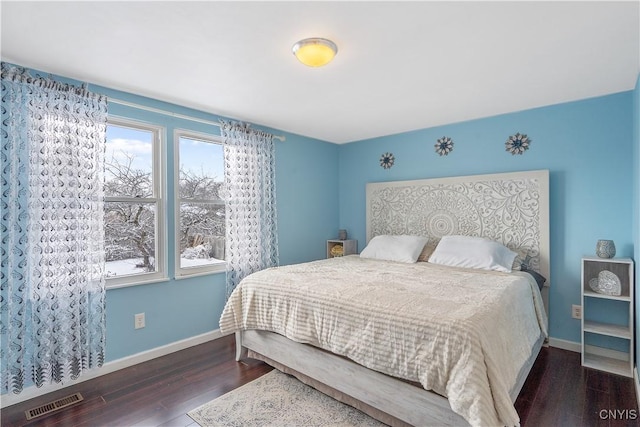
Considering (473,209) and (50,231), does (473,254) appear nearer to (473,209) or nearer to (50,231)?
(473,209)

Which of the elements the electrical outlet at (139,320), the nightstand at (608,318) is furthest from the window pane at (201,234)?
the nightstand at (608,318)

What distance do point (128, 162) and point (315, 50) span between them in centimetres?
197

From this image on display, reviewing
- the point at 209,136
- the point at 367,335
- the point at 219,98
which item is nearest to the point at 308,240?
the point at 209,136

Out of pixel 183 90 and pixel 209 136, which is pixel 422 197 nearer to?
pixel 209 136

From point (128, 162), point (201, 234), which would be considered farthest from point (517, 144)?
point (128, 162)

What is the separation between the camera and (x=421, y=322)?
168cm

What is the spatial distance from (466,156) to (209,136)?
279cm

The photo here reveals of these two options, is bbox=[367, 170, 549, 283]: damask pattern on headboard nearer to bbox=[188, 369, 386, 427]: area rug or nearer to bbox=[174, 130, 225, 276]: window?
bbox=[174, 130, 225, 276]: window

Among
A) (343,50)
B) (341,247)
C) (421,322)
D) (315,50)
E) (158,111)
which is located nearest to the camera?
(421,322)

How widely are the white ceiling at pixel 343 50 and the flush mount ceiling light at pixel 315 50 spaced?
0.04 meters

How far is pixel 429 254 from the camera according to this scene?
3.50 m

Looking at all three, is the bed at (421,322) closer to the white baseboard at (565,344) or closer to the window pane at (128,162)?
the white baseboard at (565,344)

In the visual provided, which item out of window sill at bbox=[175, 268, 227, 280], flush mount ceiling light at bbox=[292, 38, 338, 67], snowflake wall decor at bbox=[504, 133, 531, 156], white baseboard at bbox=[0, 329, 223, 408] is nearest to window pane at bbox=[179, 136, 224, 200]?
window sill at bbox=[175, 268, 227, 280]

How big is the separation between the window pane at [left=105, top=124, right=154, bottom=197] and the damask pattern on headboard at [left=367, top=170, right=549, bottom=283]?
2.65 meters
